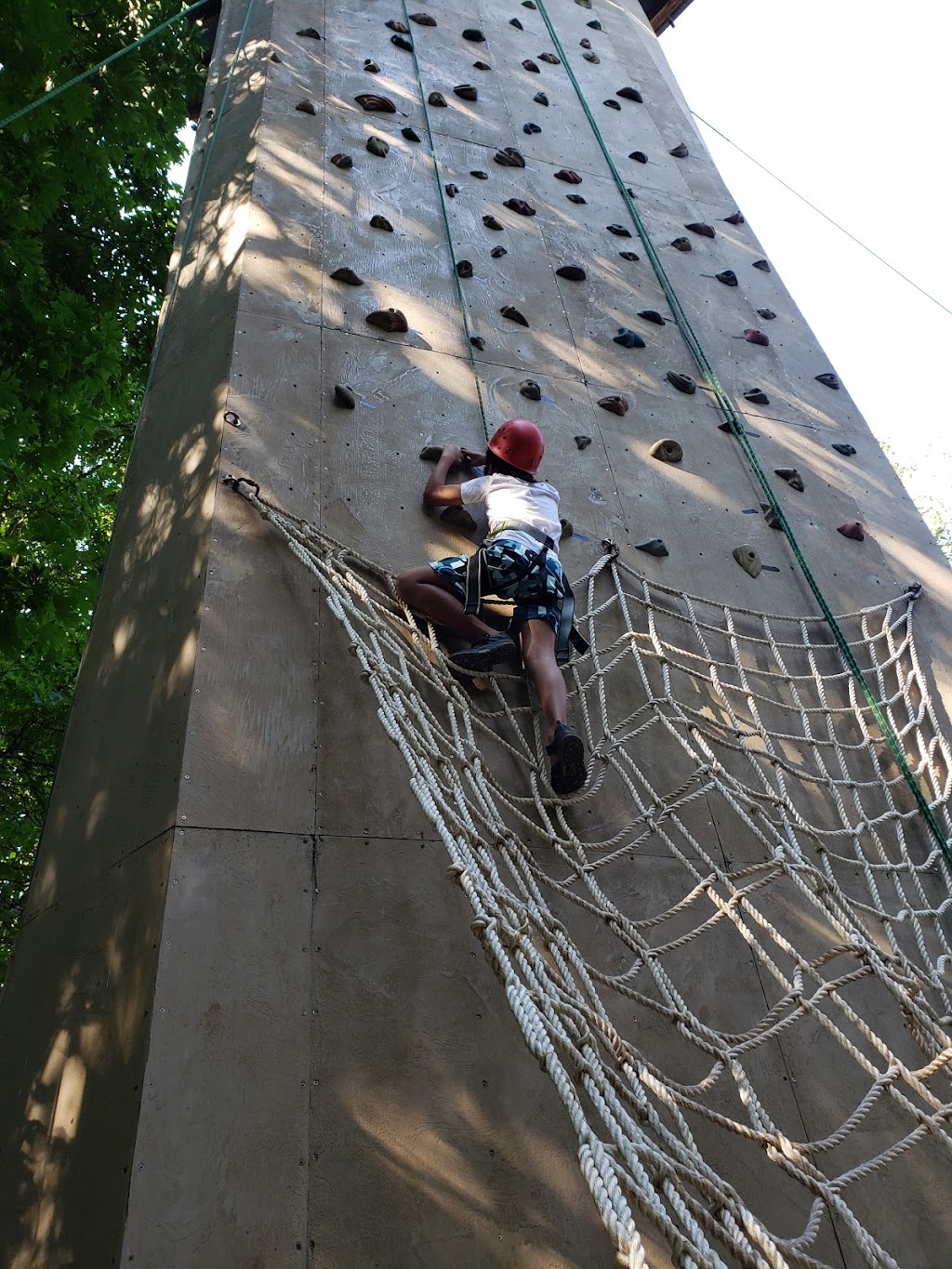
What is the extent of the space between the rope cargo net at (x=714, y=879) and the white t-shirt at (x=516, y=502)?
0.30 m

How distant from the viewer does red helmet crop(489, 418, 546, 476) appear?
292 centimetres

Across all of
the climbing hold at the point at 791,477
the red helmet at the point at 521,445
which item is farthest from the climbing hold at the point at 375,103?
the climbing hold at the point at 791,477

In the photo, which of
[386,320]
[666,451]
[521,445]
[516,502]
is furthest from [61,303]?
[666,451]

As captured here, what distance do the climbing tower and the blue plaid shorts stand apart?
18 centimetres

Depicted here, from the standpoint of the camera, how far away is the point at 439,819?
186 cm

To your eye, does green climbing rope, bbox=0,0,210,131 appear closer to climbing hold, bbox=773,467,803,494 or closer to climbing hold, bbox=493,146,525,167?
climbing hold, bbox=493,146,525,167

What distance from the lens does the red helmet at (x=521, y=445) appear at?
2.92 m

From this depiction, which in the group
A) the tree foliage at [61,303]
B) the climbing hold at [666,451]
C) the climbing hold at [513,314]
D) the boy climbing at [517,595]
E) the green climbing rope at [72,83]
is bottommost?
the tree foliage at [61,303]

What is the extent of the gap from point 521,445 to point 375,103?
2432 millimetres

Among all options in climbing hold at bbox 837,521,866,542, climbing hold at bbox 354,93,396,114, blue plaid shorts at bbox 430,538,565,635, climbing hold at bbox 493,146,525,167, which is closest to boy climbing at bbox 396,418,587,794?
blue plaid shorts at bbox 430,538,565,635

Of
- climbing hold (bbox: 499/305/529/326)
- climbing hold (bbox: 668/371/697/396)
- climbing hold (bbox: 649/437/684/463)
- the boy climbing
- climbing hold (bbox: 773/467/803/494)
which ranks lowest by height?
the boy climbing

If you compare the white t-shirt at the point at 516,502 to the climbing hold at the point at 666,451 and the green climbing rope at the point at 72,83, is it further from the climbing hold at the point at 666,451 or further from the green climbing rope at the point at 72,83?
the green climbing rope at the point at 72,83

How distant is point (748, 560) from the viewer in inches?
134

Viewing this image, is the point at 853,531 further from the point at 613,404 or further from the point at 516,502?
the point at 516,502
